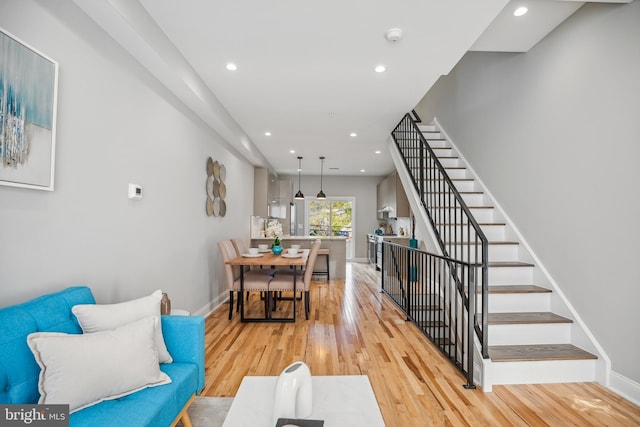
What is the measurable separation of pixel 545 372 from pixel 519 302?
0.68 meters

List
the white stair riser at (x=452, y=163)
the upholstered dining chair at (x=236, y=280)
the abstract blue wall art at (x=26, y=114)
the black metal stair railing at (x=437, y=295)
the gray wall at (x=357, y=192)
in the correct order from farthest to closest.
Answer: the gray wall at (x=357, y=192) < the white stair riser at (x=452, y=163) < the upholstered dining chair at (x=236, y=280) < the black metal stair railing at (x=437, y=295) < the abstract blue wall art at (x=26, y=114)

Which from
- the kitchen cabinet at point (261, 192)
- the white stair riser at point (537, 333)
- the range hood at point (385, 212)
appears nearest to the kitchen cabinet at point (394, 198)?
the range hood at point (385, 212)

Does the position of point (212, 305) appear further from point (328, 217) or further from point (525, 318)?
point (328, 217)

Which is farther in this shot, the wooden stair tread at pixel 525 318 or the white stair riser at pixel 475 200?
the white stair riser at pixel 475 200

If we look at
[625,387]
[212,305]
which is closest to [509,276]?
[625,387]

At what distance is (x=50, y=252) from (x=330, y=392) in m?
1.66

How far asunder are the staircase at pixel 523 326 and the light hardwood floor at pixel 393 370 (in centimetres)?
10

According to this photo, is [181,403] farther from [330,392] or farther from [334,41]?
[334,41]

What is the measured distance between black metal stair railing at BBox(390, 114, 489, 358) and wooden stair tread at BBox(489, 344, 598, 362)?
0.20 meters

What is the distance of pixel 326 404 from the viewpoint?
1394 mm

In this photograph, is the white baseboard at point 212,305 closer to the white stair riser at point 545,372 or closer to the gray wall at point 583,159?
the white stair riser at point 545,372

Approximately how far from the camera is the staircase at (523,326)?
245cm

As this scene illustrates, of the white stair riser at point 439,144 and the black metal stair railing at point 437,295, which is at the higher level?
the white stair riser at point 439,144

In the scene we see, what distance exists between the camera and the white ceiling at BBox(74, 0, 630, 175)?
219 cm
